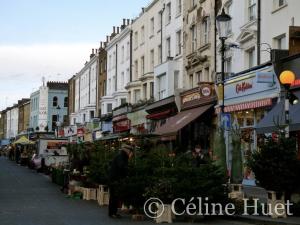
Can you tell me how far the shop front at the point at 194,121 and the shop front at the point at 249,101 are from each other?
2.34 meters

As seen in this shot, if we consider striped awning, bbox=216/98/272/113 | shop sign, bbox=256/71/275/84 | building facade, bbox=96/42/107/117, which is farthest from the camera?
building facade, bbox=96/42/107/117

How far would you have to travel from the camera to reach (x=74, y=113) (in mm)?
83500

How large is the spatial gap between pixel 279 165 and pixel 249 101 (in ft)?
41.3

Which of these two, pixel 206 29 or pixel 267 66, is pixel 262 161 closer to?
pixel 267 66

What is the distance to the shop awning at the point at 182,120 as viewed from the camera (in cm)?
3219

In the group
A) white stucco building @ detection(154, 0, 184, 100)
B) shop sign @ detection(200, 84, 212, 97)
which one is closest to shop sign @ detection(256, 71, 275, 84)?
shop sign @ detection(200, 84, 212, 97)

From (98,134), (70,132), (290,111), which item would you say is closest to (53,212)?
(290,111)

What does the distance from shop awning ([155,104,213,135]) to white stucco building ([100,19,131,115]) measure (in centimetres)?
2109

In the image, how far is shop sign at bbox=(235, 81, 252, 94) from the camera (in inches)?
1075

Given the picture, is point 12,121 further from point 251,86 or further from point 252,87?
point 252,87

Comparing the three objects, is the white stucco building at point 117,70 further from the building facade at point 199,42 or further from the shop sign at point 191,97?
the shop sign at point 191,97

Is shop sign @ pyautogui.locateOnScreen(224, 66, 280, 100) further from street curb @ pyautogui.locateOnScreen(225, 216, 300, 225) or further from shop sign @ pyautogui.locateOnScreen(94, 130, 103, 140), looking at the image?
shop sign @ pyautogui.locateOnScreen(94, 130, 103, 140)

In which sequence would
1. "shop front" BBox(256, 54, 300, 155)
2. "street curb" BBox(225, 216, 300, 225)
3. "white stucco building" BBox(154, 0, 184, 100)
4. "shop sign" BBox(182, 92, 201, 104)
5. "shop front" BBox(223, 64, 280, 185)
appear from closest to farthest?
1. "street curb" BBox(225, 216, 300, 225)
2. "shop front" BBox(256, 54, 300, 155)
3. "shop front" BBox(223, 64, 280, 185)
4. "shop sign" BBox(182, 92, 201, 104)
5. "white stucco building" BBox(154, 0, 184, 100)

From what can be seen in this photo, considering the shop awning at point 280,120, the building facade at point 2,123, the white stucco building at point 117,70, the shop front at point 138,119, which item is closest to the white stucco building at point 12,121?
the building facade at point 2,123
